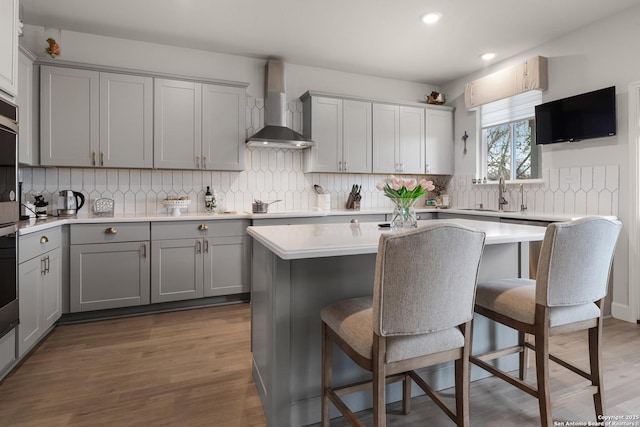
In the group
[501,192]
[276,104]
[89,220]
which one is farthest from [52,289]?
[501,192]

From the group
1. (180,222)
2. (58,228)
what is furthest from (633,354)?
(58,228)

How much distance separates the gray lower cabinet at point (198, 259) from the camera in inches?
129

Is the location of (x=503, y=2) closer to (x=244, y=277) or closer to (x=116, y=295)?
(x=244, y=277)

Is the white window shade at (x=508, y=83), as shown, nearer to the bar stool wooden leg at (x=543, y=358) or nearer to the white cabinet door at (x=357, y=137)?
the white cabinet door at (x=357, y=137)

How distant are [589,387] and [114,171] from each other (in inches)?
160

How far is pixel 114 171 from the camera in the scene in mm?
3637

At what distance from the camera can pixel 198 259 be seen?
3404mm

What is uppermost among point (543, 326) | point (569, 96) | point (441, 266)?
point (569, 96)

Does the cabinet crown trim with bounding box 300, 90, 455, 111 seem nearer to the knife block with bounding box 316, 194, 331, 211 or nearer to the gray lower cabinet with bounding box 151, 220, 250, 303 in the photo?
the knife block with bounding box 316, 194, 331, 211

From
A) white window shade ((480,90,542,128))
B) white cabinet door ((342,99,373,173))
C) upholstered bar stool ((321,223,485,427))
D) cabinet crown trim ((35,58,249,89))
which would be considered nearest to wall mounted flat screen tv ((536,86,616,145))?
white window shade ((480,90,542,128))

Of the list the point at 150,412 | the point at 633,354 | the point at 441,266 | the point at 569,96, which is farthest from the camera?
the point at 569,96

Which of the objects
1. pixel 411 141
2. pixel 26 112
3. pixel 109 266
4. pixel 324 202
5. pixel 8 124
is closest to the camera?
pixel 8 124

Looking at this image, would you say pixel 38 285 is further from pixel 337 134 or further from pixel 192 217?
pixel 337 134

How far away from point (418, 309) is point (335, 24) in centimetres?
→ 298
